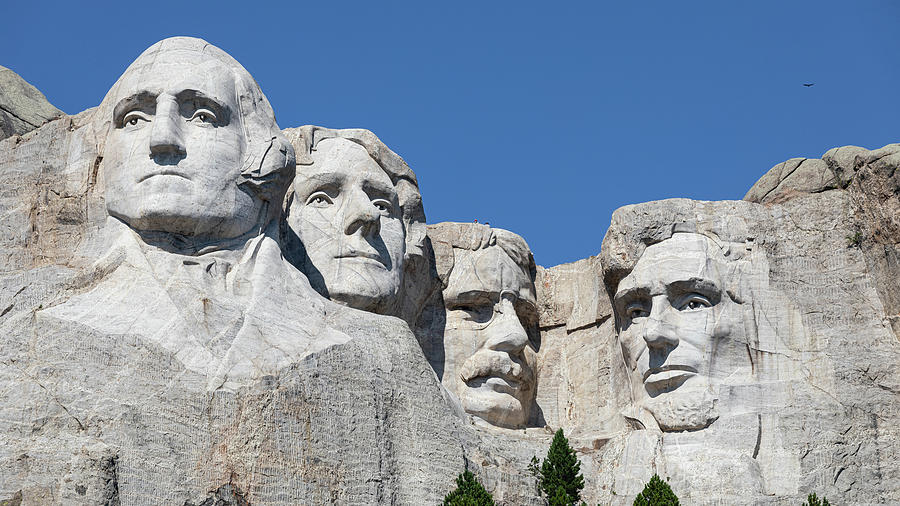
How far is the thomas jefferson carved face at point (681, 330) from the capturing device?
70.4 feet

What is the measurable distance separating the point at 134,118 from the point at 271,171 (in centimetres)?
153

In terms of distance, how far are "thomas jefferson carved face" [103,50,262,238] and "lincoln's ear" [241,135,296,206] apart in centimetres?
12

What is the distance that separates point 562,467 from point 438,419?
58.6 inches

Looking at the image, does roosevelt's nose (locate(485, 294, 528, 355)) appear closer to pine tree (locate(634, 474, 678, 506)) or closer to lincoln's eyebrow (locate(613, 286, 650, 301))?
lincoln's eyebrow (locate(613, 286, 650, 301))

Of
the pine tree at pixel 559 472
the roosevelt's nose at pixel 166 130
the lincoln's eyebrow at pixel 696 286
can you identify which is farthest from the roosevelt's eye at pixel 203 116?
the lincoln's eyebrow at pixel 696 286

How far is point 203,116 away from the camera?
20.3 metres

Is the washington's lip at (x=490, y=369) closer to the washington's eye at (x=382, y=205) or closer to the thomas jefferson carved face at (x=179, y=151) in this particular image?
the washington's eye at (x=382, y=205)

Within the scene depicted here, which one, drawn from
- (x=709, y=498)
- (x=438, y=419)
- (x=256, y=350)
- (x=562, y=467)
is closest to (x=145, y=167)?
(x=256, y=350)

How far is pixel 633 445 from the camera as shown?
69.8ft

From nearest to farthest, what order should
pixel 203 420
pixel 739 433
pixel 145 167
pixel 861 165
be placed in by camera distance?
pixel 203 420
pixel 145 167
pixel 739 433
pixel 861 165

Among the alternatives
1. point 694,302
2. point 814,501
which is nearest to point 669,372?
point 694,302

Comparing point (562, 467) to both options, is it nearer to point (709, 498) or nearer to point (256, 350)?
point (709, 498)

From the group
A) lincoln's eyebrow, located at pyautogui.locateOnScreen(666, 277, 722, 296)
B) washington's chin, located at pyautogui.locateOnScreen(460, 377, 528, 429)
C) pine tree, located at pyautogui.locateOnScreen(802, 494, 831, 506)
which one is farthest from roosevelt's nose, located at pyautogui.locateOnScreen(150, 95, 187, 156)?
pine tree, located at pyautogui.locateOnScreen(802, 494, 831, 506)

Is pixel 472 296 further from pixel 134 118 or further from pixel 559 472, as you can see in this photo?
pixel 134 118
